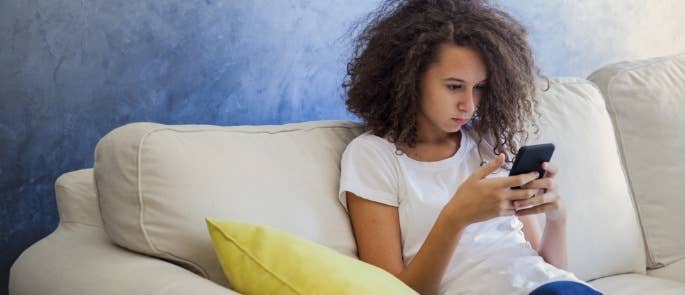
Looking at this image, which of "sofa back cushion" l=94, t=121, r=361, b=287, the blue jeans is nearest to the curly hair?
"sofa back cushion" l=94, t=121, r=361, b=287

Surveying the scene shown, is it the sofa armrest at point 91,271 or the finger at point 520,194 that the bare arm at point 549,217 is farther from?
the sofa armrest at point 91,271

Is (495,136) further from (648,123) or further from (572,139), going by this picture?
(648,123)

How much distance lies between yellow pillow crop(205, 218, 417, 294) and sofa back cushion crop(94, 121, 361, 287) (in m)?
0.08

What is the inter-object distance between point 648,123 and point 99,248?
4.33ft

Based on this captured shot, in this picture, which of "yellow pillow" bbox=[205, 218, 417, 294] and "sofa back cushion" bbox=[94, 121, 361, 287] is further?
"sofa back cushion" bbox=[94, 121, 361, 287]

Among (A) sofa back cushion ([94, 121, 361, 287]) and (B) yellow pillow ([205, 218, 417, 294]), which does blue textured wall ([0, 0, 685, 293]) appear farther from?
(B) yellow pillow ([205, 218, 417, 294])

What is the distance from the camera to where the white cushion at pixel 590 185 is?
6.26 feet

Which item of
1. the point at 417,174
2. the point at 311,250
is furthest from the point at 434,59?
the point at 311,250

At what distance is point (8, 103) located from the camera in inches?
64.6

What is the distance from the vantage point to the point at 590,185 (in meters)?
1.94

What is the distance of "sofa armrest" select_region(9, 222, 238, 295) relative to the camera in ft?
4.16

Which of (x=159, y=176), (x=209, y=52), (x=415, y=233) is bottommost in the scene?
(x=415, y=233)

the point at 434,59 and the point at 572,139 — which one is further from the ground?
the point at 434,59

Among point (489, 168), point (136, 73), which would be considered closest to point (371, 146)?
point (489, 168)
